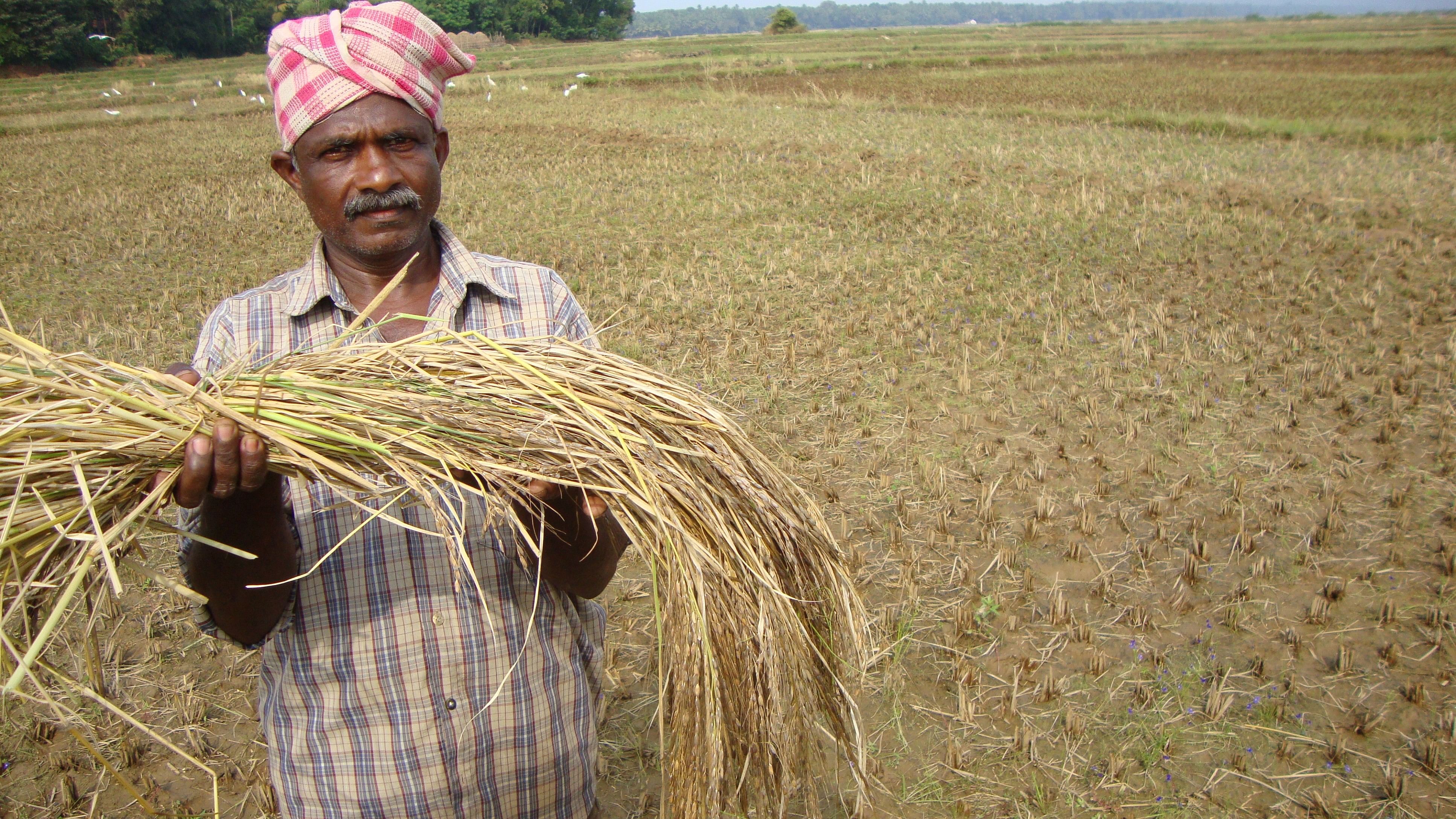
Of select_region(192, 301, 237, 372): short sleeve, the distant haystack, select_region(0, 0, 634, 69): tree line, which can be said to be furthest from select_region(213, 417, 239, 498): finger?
the distant haystack

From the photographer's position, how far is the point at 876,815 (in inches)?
98.2

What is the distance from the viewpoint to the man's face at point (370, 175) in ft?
5.42

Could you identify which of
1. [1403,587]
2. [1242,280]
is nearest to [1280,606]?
[1403,587]

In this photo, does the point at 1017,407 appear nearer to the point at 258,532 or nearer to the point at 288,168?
the point at 288,168

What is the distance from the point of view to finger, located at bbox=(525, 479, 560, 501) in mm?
1354

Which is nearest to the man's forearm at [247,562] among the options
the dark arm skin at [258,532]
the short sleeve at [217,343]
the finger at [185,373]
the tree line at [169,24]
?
the dark arm skin at [258,532]

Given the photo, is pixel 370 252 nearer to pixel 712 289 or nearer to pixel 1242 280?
pixel 712 289

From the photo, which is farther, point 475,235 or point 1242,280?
point 475,235

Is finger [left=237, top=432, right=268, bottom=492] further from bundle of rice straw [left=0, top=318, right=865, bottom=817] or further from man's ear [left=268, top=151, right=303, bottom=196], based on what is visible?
man's ear [left=268, top=151, right=303, bottom=196]

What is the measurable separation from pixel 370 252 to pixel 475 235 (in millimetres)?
6753

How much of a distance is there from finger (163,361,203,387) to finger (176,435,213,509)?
10 cm

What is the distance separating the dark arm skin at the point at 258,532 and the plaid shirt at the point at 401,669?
2.3 inches

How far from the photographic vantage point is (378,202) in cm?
167

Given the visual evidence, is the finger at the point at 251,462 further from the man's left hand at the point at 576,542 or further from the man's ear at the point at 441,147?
the man's ear at the point at 441,147
